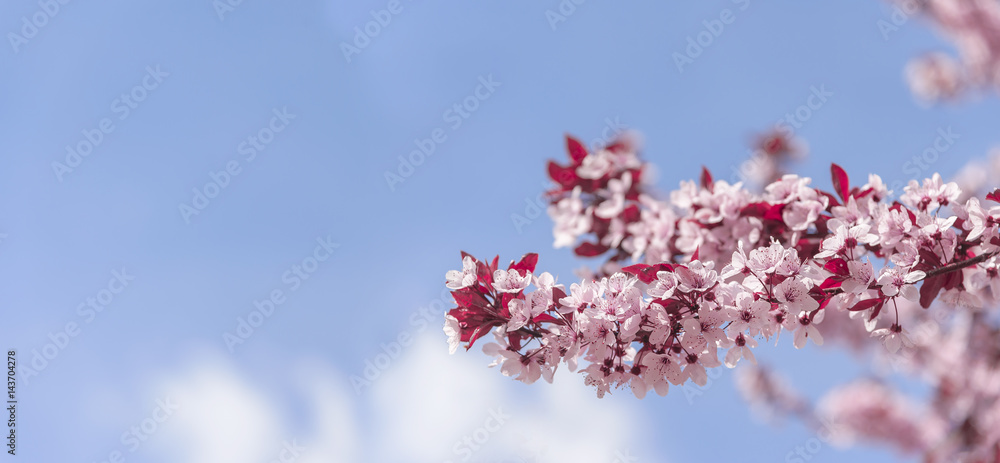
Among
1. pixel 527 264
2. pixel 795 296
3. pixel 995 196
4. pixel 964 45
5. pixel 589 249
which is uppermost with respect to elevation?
pixel 964 45

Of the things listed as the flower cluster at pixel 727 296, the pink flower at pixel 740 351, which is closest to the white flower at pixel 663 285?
the flower cluster at pixel 727 296

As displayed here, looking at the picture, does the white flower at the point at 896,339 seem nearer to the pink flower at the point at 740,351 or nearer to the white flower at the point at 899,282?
the white flower at the point at 899,282

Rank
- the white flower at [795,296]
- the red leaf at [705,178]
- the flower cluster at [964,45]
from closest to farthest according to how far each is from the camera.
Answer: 1. the white flower at [795,296]
2. the red leaf at [705,178]
3. the flower cluster at [964,45]

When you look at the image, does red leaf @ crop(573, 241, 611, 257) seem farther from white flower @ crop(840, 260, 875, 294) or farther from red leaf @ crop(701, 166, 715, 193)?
white flower @ crop(840, 260, 875, 294)

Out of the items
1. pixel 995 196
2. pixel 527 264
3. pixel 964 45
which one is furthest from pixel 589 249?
pixel 964 45

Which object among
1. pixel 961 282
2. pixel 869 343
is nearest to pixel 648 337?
pixel 961 282

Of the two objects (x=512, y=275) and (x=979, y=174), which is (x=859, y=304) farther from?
(x=979, y=174)

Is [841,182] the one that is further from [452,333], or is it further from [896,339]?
[452,333]
